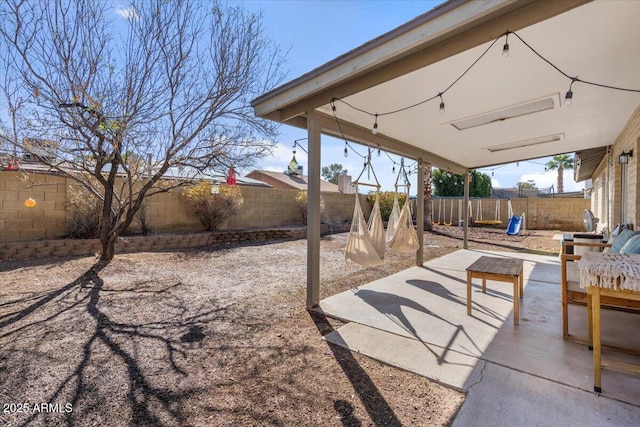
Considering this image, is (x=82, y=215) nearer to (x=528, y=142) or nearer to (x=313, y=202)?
(x=313, y=202)

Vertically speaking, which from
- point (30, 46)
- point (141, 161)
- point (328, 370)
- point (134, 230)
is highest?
point (30, 46)

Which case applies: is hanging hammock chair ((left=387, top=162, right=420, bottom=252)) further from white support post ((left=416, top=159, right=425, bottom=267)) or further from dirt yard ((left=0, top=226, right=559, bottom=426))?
white support post ((left=416, top=159, right=425, bottom=267))

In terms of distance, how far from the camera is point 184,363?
7.16 ft

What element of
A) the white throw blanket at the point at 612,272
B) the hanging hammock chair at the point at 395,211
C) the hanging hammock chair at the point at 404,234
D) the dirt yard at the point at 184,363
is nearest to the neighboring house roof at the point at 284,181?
the hanging hammock chair at the point at 395,211

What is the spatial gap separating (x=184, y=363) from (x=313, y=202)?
1.87 meters

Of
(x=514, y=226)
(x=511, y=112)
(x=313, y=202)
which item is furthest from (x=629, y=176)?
(x=514, y=226)

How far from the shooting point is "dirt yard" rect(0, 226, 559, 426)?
1676 mm

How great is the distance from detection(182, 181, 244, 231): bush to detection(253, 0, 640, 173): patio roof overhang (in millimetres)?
4773

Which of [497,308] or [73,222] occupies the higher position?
[73,222]

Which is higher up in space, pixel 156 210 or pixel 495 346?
pixel 156 210

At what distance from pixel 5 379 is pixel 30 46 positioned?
14.9ft

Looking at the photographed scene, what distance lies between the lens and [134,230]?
681cm

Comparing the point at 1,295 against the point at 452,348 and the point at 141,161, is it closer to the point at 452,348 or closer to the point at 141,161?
the point at 141,161

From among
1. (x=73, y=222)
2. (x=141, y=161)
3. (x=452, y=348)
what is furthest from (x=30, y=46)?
(x=452, y=348)
